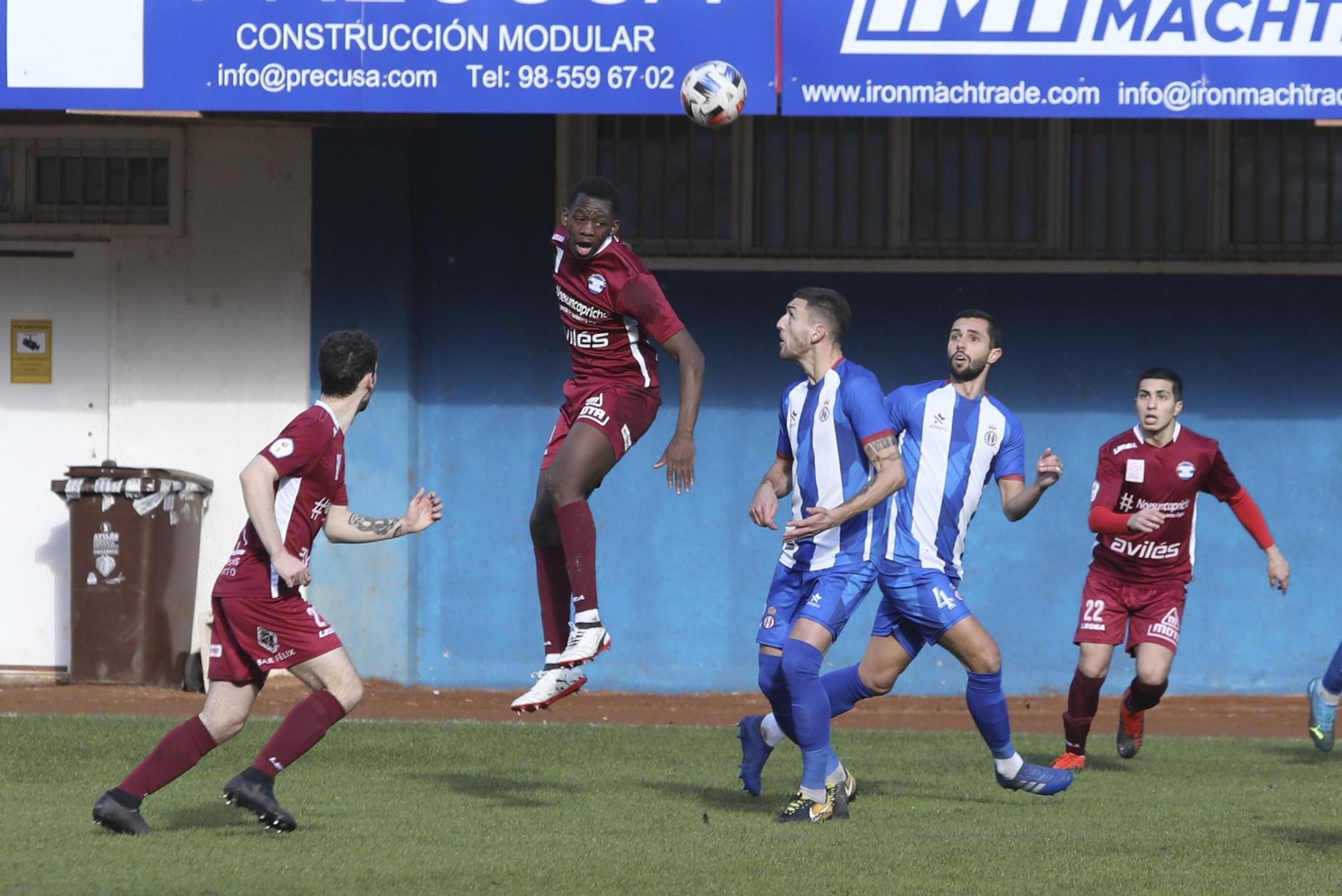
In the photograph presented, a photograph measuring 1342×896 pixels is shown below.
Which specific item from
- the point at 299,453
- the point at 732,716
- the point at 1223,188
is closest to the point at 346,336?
the point at 299,453

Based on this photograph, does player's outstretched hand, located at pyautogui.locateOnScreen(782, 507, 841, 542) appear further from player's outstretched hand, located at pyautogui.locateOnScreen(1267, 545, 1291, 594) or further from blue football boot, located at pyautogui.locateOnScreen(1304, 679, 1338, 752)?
blue football boot, located at pyautogui.locateOnScreen(1304, 679, 1338, 752)

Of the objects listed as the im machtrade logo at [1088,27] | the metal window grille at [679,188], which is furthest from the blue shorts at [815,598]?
the metal window grille at [679,188]

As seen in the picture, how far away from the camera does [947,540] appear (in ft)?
28.1

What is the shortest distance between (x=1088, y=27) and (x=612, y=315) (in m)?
4.75

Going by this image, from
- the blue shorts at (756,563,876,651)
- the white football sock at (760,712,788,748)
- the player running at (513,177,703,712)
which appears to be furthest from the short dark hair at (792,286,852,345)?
the white football sock at (760,712,788,748)

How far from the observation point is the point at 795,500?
8125mm

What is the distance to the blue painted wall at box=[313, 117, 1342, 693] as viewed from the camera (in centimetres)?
1321

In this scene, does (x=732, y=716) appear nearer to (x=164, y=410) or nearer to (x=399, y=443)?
(x=399, y=443)

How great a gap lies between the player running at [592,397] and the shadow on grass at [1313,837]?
9.08 feet

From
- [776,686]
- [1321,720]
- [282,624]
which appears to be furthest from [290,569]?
[1321,720]

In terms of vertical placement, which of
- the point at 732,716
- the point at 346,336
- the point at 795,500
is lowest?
the point at 732,716

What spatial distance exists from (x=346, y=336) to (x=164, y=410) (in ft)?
21.1

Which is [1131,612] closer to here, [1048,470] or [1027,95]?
[1048,470]

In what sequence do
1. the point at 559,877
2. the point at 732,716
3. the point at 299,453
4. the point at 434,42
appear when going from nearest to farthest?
the point at 559,877 → the point at 299,453 → the point at 434,42 → the point at 732,716
